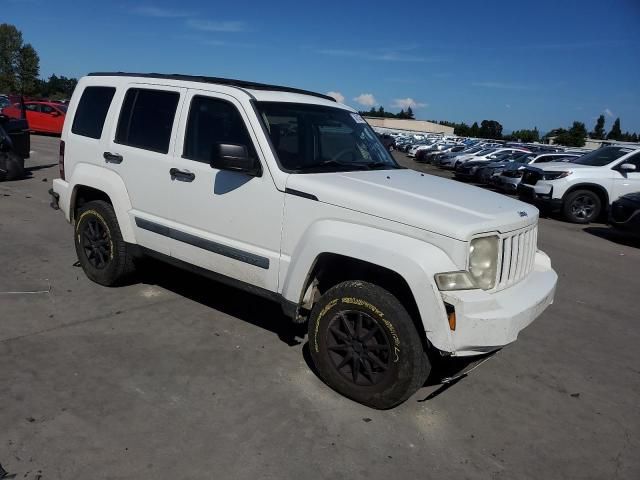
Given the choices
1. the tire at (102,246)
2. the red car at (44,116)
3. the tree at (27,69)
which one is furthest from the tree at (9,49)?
the tire at (102,246)

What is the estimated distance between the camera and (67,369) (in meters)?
3.82

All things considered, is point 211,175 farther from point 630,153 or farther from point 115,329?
point 630,153

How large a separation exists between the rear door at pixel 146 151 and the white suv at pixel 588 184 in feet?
34.5

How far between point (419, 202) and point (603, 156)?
38.9 ft

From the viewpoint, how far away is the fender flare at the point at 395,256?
10.4 feet

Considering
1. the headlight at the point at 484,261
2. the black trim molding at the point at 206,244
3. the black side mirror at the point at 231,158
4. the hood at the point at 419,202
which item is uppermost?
the black side mirror at the point at 231,158

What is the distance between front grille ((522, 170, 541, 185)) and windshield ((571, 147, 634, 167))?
1.09m

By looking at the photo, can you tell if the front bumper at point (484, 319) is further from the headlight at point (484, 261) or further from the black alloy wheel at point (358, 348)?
the black alloy wheel at point (358, 348)

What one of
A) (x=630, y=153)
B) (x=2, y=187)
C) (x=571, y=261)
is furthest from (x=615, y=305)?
(x=2, y=187)

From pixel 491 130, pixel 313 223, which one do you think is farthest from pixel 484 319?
pixel 491 130

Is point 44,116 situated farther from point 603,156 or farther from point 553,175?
point 603,156

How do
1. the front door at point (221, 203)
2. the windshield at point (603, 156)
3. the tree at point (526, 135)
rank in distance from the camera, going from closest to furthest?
the front door at point (221, 203) → the windshield at point (603, 156) → the tree at point (526, 135)

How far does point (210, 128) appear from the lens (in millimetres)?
4398

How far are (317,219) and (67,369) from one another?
2.03m
